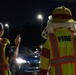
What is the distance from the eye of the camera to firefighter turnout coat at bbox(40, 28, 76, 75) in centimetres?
396

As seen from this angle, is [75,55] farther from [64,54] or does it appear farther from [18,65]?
[18,65]

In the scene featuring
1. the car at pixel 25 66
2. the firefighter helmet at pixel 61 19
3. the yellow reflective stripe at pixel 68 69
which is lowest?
the yellow reflective stripe at pixel 68 69

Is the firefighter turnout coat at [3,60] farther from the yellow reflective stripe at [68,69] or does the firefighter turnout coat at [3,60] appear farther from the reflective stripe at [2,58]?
the yellow reflective stripe at [68,69]

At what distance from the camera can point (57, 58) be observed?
157 inches

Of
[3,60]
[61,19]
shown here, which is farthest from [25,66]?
[61,19]

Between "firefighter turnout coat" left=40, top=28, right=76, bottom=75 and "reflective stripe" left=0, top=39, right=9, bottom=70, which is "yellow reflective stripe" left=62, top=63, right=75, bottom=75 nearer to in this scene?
"firefighter turnout coat" left=40, top=28, right=76, bottom=75

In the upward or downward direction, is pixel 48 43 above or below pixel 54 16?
below

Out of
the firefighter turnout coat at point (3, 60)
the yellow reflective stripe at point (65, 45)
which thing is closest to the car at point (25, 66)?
the firefighter turnout coat at point (3, 60)

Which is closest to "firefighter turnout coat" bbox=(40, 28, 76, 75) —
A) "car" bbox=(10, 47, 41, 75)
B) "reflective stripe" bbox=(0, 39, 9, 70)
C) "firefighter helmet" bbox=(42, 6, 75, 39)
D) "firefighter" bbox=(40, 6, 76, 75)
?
"firefighter" bbox=(40, 6, 76, 75)

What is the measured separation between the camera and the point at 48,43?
13.0ft

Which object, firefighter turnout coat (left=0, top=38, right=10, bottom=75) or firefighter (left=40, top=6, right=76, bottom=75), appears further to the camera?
firefighter turnout coat (left=0, top=38, right=10, bottom=75)

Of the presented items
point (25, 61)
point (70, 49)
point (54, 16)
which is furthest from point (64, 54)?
point (25, 61)

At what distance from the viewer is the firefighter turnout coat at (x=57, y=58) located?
396 centimetres

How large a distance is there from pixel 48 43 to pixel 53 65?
0.26m
